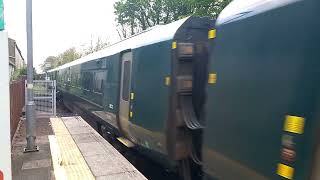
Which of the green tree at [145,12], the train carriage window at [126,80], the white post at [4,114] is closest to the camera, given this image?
the white post at [4,114]

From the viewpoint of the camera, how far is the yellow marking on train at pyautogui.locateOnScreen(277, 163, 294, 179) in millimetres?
2755

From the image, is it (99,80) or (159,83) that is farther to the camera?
(99,80)

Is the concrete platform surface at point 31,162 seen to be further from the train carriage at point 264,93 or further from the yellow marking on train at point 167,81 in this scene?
the train carriage at point 264,93

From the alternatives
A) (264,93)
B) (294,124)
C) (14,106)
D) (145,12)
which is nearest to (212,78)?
(264,93)

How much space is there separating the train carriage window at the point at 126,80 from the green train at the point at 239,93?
51.2 inches

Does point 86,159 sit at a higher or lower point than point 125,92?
lower

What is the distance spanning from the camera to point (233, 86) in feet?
11.7

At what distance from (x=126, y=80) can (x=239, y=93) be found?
4.84m

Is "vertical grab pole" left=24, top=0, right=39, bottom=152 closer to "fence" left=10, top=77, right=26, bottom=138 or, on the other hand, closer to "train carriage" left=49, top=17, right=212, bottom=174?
"fence" left=10, top=77, right=26, bottom=138

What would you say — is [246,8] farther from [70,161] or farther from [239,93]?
[70,161]

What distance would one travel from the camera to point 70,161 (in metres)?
6.69

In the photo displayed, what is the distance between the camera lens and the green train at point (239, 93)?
272 cm

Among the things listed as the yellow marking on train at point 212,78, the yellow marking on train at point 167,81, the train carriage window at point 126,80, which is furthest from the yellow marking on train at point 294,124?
the train carriage window at point 126,80

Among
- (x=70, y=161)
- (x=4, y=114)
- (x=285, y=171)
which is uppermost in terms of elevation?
(x=4, y=114)
